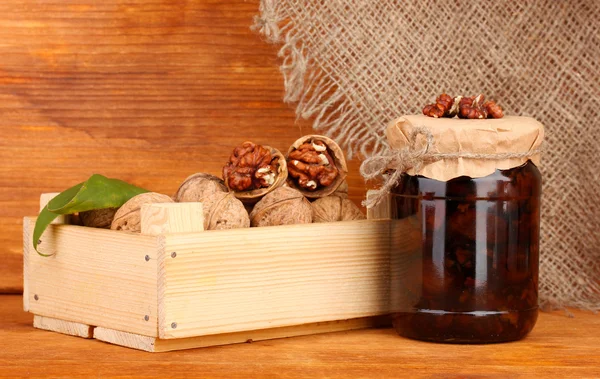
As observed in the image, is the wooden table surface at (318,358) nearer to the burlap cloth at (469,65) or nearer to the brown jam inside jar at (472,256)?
the brown jam inside jar at (472,256)

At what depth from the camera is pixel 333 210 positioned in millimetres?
1229

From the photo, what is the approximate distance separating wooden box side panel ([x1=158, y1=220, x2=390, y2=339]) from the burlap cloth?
26 cm

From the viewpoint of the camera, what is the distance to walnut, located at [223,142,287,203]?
1.20 m

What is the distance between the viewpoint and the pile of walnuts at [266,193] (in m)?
1.13

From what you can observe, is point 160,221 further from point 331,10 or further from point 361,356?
point 331,10

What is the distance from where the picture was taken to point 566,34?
1.37 m

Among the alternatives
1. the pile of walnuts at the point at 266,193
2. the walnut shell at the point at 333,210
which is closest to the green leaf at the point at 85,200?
the pile of walnuts at the point at 266,193

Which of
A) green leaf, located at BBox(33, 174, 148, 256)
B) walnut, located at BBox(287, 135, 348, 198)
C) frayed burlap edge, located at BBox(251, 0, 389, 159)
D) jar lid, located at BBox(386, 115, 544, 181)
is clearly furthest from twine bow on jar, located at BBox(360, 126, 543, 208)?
green leaf, located at BBox(33, 174, 148, 256)

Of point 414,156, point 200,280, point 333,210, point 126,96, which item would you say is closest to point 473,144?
point 414,156

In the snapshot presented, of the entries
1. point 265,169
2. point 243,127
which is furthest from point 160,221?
point 243,127

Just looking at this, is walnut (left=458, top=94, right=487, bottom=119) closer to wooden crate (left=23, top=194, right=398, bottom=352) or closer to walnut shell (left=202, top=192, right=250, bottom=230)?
wooden crate (left=23, top=194, right=398, bottom=352)

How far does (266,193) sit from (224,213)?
10 cm

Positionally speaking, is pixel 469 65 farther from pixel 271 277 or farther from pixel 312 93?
pixel 271 277

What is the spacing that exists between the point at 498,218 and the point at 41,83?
31.5 inches
